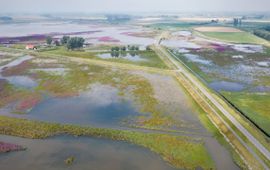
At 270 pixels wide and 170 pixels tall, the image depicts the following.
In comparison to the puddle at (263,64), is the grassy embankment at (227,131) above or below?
below

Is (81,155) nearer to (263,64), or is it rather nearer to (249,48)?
(263,64)

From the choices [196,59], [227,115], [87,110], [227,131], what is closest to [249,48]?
[196,59]

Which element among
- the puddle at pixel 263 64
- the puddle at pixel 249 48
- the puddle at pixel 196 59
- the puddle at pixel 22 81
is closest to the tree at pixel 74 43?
the puddle at pixel 22 81

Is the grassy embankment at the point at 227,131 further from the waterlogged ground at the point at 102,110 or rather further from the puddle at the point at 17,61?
the puddle at the point at 17,61

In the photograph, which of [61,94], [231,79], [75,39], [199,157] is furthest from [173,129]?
[75,39]

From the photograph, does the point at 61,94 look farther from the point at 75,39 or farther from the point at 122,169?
the point at 75,39

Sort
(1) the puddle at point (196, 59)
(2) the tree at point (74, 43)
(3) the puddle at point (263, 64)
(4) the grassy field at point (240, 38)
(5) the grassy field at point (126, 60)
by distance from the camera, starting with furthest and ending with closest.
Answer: (4) the grassy field at point (240, 38), (2) the tree at point (74, 43), (1) the puddle at point (196, 59), (3) the puddle at point (263, 64), (5) the grassy field at point (126, 60)

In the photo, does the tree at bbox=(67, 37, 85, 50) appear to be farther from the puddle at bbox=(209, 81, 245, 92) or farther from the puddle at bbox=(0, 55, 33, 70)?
the puddle at bbox=(209, 81, 245, 92)
